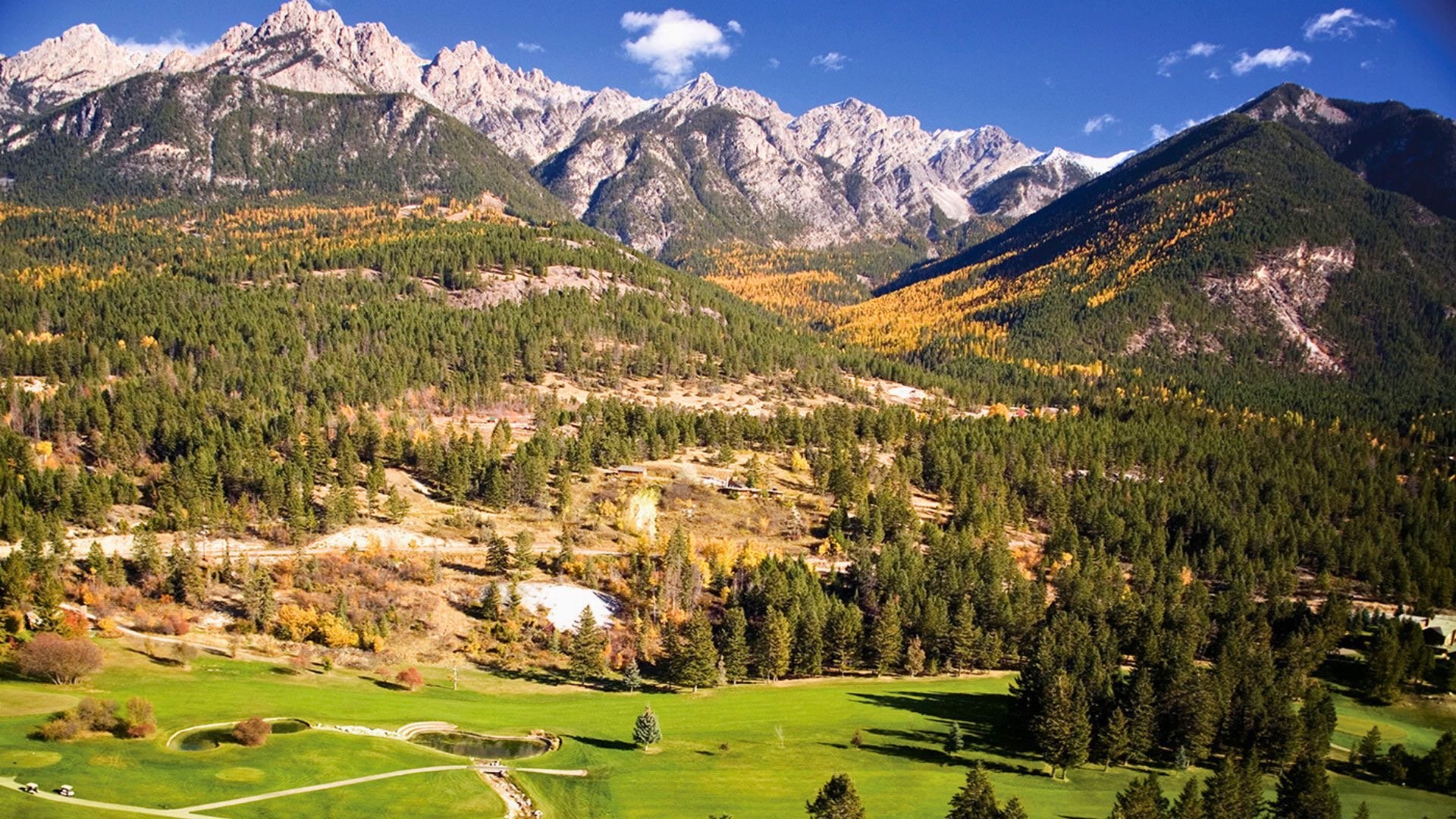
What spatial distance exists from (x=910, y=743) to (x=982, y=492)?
9496 cm

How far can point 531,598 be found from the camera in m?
118

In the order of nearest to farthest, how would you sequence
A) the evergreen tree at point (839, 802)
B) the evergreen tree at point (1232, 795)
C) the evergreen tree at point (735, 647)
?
the evergreen tree at point (839, 802) < the evergreen tree at point (1232, 795) < the evergreen tree at point (735, 647)

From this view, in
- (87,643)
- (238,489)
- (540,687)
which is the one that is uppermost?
(238,489)

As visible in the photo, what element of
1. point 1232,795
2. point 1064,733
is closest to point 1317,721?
point 1064,733

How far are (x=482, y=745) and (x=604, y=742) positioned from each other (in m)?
11.1

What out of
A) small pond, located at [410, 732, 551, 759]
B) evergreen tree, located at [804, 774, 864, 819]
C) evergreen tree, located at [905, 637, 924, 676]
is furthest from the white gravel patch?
evergreen tree, located at [804, 774, 864, 819]

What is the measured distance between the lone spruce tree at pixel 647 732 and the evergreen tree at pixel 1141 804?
3872cm

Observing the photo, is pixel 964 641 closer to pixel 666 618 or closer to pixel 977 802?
pixel 666 618

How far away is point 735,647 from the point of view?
106 meters

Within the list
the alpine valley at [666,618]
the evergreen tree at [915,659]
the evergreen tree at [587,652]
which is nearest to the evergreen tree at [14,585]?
the alpine valley at [666,618]

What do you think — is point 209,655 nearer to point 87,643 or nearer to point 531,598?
point 87,643

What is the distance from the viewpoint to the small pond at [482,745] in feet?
255

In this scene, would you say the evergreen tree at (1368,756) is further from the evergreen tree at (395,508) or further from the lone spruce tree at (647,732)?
the evergreen tree at (395,508)

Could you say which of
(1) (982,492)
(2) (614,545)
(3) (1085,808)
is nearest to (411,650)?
(2) (614,545)
